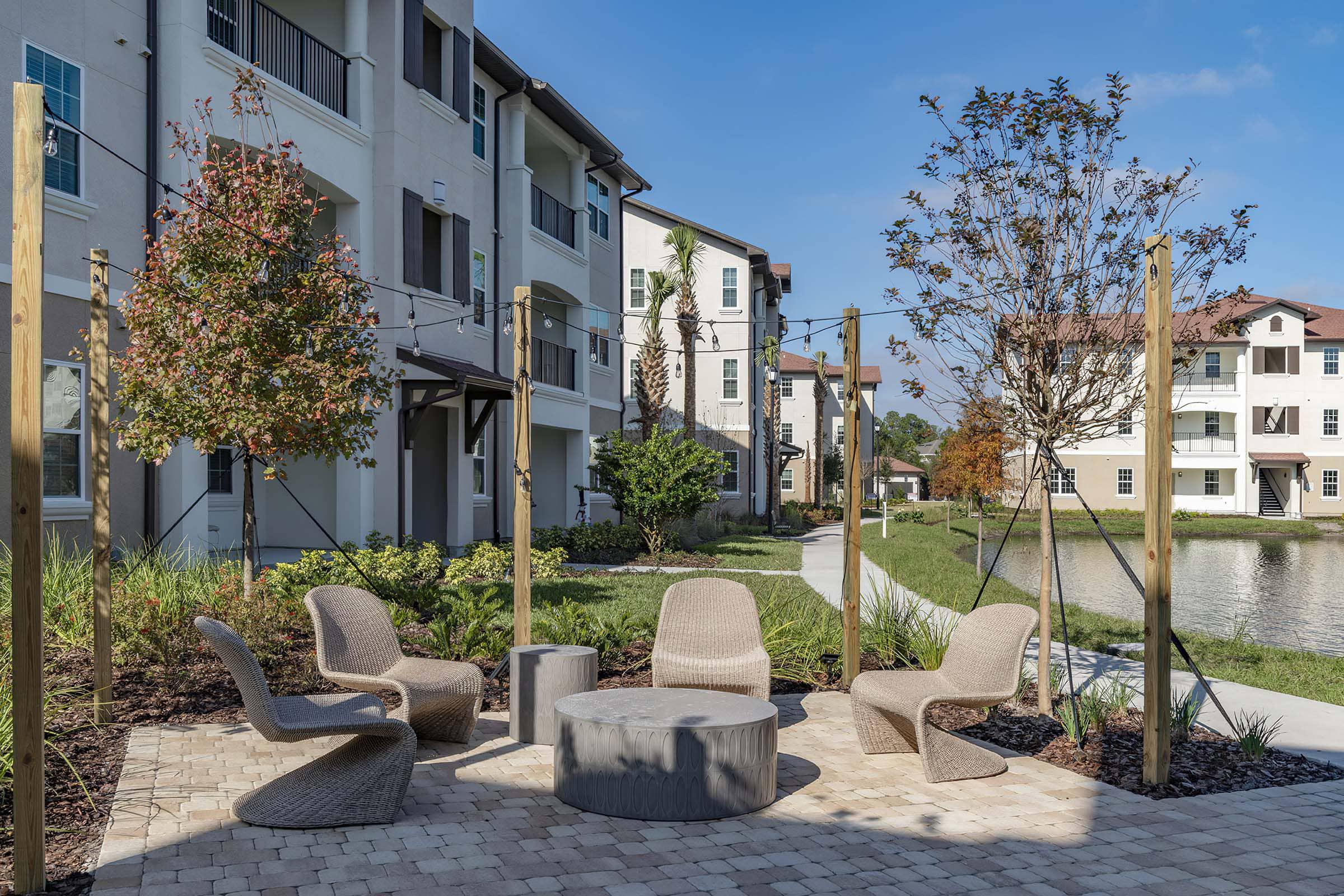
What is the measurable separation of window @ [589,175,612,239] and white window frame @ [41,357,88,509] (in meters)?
14.4

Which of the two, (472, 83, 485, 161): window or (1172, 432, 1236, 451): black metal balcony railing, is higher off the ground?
(472, 83, 485, 161): window

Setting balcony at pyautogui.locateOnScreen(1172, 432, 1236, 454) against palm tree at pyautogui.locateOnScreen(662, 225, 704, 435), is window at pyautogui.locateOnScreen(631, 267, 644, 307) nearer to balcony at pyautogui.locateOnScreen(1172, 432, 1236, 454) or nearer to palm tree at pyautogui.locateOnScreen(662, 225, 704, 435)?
palm tree at pyautogui.locateOnScreen(662, 225, 704, 435)

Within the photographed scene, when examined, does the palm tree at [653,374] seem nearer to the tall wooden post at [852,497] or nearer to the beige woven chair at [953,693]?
the tall wooden post at [852,497]

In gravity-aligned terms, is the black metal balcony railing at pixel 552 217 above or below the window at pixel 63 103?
above

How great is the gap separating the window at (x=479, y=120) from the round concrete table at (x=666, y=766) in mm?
15780

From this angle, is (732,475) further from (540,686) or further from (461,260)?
(540,686)

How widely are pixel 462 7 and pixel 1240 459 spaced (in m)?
41.7

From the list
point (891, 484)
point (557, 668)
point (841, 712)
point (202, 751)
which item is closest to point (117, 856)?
point (202, 751)

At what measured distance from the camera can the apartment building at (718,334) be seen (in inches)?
1400

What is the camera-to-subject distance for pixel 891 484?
266 ft

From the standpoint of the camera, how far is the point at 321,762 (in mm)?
5305

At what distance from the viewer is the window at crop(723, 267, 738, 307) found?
36.6 m

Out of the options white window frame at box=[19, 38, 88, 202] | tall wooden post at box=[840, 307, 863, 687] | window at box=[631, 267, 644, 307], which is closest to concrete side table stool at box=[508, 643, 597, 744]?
tall wooden post at box=[840, 307, 863, 687]

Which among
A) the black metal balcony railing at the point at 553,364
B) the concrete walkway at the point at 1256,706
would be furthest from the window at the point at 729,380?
the concrete walkway at the point at 1256,706
